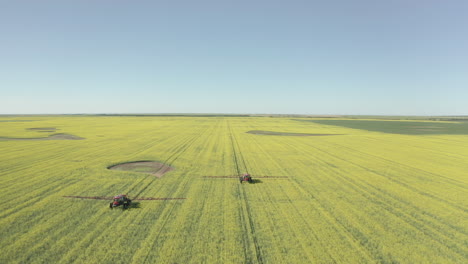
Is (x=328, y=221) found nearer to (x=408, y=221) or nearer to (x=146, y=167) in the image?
(x=408, y=221)

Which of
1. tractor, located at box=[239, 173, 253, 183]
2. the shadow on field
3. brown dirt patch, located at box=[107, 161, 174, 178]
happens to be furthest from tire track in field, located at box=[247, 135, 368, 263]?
brown dirt patch, located at box=[107, 161, 174, 178]

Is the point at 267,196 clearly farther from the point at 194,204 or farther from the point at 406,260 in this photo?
the point at 406,260

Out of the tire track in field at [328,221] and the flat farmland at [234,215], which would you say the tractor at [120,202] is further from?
the tire track in field at [328,221]

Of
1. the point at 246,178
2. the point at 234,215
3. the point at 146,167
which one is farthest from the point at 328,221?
the point at 146,167

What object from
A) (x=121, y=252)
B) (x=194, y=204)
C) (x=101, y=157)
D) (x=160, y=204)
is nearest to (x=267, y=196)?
(x=194, y=204)

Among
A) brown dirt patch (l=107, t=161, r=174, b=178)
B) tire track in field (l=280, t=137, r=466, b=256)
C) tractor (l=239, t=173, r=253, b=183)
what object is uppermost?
tractor (l=239, t=173, r=253, b=183)

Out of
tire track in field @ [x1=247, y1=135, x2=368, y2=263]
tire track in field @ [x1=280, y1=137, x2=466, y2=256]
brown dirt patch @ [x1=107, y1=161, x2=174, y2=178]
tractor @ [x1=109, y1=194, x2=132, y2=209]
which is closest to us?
tire track in field @ [x1=247, y1=135, x2=368, y2=263]

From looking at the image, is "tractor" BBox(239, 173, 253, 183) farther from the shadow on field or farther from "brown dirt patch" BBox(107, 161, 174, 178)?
the shadow on field

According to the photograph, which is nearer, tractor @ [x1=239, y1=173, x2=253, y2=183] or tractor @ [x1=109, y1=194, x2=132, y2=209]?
tractor @ [x1=109, y1=194, x2=132, y2=209]
